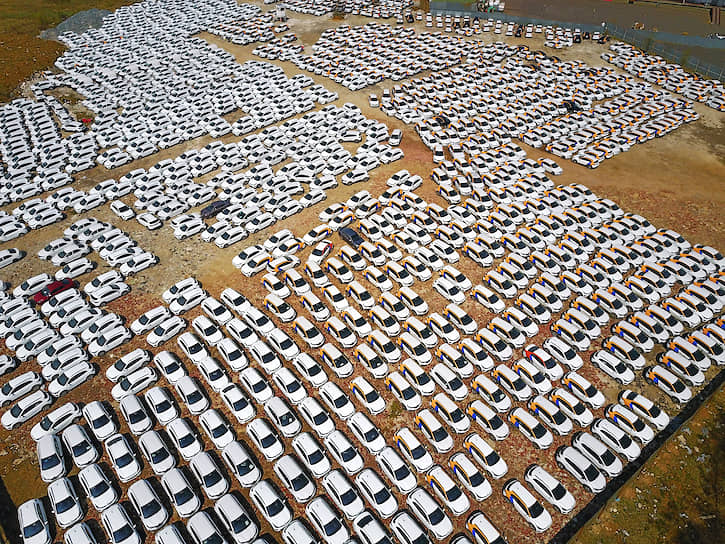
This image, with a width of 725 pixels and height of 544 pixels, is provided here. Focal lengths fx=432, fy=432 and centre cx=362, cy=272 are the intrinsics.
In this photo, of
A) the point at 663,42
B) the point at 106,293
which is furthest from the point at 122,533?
the point at 663,42

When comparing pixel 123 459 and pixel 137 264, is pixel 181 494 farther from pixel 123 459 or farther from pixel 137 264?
pixel 137 264

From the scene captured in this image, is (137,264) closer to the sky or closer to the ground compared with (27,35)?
closer to the ground

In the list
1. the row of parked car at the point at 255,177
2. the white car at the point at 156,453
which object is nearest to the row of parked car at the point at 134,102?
the row of parked car at the point at 255,177

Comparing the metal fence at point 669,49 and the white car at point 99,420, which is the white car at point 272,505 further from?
the metal fence at point 669,49

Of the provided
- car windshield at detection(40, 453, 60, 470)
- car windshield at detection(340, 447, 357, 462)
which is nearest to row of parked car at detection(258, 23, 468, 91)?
car windshield at detection(340, 447, 357, 462)

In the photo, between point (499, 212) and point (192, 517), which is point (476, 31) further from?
point (192, 517)

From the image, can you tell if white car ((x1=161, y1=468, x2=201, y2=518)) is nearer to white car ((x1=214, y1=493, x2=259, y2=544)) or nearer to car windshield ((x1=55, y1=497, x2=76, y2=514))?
white car ((x1=214, y1=493, x2=259, y2=544))
